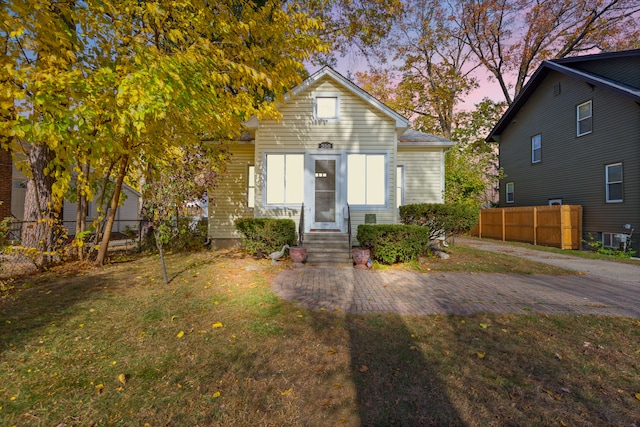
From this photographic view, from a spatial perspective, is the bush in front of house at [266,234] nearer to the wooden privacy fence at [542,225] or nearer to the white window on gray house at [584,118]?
the wooden privacy fence at [542,225]

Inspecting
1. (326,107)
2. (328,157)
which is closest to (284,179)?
(328,157)

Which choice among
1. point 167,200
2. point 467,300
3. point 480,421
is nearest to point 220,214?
→ point 167,200

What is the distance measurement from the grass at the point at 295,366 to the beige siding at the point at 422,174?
7.81 m

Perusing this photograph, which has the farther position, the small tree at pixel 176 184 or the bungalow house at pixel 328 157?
the bungalow house at pixel 328 157

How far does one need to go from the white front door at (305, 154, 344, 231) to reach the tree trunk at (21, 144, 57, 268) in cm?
681

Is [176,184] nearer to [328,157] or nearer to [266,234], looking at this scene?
[266,234]

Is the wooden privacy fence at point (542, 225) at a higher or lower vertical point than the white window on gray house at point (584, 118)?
lower

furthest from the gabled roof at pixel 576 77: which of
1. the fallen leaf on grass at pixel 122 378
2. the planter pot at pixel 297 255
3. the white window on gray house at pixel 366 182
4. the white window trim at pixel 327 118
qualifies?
the fallen leaf on grass at pixel 122 378

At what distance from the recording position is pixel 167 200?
6.16 m

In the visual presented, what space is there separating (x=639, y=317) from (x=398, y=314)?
3753mm

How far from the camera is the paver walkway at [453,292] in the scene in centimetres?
488

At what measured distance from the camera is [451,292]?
18.9 ft

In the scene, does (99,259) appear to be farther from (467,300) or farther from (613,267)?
(613,267)

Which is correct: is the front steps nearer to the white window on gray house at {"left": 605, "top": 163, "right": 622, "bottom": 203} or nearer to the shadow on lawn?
the shadow on lawn
